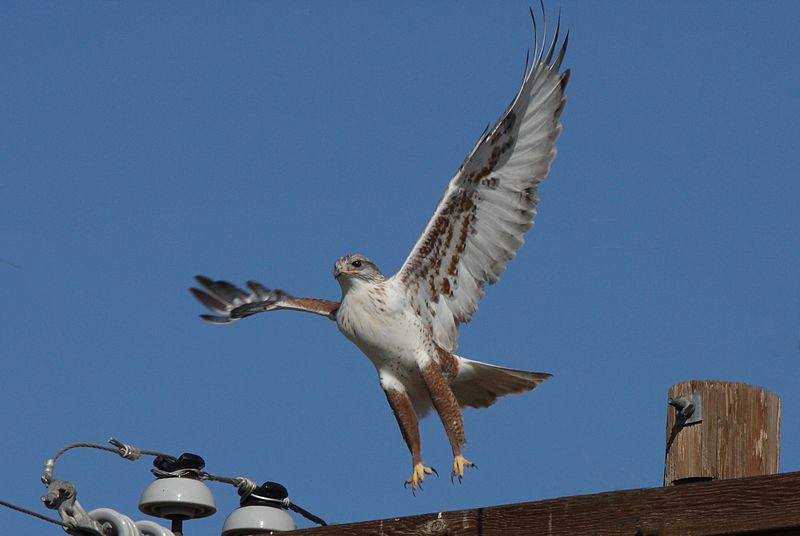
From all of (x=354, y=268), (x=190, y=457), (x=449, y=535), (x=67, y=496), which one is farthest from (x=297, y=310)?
(x=449, y=535)

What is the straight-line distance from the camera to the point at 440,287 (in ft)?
23.6

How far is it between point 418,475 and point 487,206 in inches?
64.6

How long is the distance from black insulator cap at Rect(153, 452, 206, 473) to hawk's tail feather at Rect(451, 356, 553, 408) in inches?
68.3

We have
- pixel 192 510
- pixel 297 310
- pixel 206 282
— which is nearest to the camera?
pixel 192 510

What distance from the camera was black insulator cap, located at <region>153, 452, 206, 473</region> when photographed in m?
6.12

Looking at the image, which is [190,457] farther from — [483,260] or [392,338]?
[483,260]

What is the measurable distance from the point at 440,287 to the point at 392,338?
19.5 inches

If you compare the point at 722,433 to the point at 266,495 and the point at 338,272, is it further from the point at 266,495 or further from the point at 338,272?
the point at 338,272

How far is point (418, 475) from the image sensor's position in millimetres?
6332

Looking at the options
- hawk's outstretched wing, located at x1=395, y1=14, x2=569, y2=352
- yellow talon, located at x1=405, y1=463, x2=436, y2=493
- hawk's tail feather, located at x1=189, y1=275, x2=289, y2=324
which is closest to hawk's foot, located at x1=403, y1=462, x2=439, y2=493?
yellow talon, located at x1=405, y1=463, x2=436, y2=493

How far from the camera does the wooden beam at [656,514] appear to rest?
3.88 m

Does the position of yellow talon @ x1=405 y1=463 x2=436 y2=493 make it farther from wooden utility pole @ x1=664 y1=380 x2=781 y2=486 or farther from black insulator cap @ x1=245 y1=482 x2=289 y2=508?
wooden utility pole @ x1=664 y1=380 x2=781 y2=486

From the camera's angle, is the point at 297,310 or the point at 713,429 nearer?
the point at 713,429

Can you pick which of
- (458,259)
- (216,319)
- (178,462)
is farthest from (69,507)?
(216,319)
